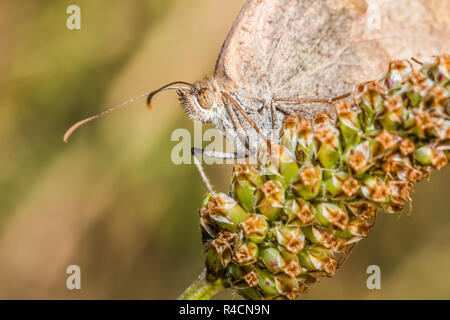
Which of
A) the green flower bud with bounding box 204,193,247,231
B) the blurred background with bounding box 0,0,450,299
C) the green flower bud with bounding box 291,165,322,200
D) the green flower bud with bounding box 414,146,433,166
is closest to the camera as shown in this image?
the green flower bud with bounding box 414,146,433,166

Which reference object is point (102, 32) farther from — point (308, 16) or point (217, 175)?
point (308, 16)

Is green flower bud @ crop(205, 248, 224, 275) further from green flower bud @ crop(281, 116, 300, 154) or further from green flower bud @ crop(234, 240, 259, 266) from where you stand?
green flower bud @ crop(281, 116, 300, 154)

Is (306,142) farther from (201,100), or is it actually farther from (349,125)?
(201,100)

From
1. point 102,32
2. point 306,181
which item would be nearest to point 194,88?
point 306,181

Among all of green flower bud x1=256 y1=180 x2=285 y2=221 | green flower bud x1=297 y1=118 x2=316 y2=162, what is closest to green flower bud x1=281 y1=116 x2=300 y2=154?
green flower bud x1=297 y1=118 x2=316 y2=162

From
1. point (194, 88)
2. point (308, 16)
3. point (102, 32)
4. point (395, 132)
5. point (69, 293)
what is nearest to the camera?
point (395, 132)
